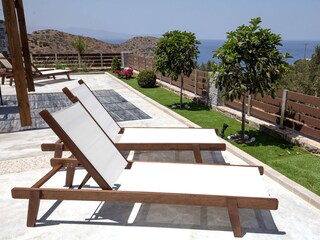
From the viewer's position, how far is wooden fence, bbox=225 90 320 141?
7518 mm

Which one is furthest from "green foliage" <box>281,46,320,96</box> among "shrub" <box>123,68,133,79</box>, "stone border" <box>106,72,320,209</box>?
"stone border" <box>106,72,320,209</box>

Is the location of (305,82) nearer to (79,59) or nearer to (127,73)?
(127,73)

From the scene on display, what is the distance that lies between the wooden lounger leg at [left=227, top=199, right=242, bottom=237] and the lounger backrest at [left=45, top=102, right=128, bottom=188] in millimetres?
1734

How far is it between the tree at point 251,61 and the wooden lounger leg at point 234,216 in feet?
13.9

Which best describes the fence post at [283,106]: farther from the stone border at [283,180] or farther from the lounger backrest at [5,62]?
the lounger backrest at [5,62]

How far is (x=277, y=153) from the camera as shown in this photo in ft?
23.5

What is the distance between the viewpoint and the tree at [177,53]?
11656 millimetres

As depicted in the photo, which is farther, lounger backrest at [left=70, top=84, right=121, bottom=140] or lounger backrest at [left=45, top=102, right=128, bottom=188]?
lounger backrest at [left=70, top=84, right=121, bottom=140]

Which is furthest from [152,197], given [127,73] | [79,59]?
[79,59]

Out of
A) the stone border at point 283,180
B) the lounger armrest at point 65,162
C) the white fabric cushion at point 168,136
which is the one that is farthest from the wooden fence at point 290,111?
the lounger armrest at point 65,162

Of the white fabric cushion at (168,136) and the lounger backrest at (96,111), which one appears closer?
the white fabric cushion at (168,136)

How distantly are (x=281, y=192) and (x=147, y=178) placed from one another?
253cm

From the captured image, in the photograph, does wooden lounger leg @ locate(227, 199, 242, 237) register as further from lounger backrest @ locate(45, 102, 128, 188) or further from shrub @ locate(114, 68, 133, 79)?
shrub @ locate(114, 68, 133, 79)

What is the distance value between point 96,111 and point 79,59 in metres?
22.9
